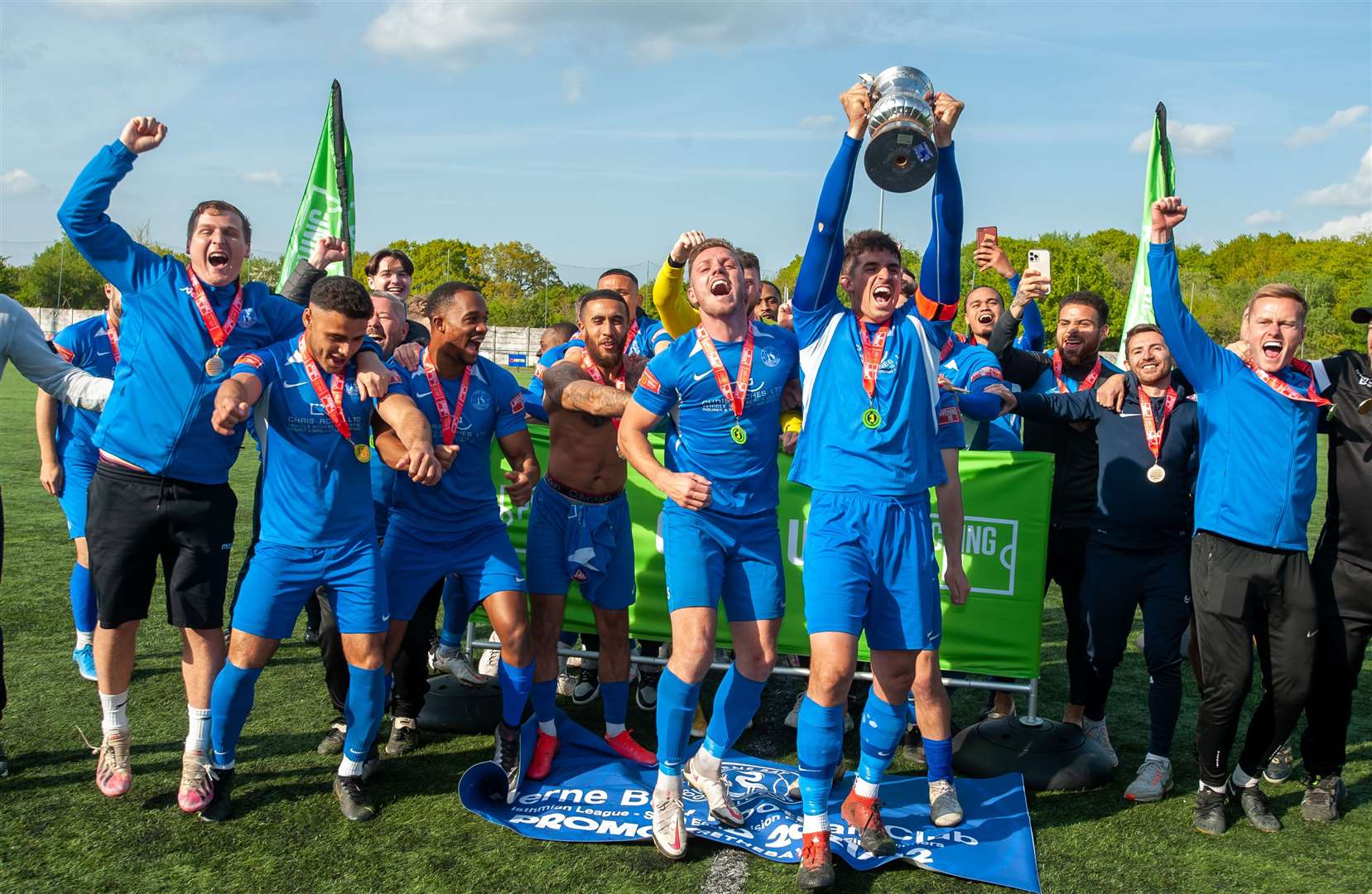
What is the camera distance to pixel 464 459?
521cm

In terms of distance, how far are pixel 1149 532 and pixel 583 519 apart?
273cm

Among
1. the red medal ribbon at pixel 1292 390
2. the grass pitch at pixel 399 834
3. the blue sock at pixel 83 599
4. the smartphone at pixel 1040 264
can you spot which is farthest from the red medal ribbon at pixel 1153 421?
the blue sock at pixel 83 599

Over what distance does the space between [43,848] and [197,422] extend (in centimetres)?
176

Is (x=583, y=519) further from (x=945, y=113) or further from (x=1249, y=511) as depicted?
(x=1249, y=511)

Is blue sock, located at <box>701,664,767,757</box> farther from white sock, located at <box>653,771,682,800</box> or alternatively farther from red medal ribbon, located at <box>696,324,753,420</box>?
red medal ribbon, located at <box>696,324,753,420</box>

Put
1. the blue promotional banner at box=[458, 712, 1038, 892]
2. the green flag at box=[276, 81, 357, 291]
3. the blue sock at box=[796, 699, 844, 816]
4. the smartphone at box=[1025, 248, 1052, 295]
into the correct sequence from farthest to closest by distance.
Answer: the green flag at box=[276, 81, 357, 291], the smartphone at box=[1025, 248, 1052, 295], the blue promotional banner at box=[458, 712, 1038, 892], the blue sock at box=[796, 699, 844, 816]

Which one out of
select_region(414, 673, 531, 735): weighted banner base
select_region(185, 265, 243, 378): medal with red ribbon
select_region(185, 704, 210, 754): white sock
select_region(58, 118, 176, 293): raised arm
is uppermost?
select_region(58, 118, 176, 293): raised arm

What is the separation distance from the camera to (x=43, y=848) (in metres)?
4.22

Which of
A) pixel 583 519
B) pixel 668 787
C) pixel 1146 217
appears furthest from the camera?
pixel 1146 217

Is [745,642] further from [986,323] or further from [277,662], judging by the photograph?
[277,662]

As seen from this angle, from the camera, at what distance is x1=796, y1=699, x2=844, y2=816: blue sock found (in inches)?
167

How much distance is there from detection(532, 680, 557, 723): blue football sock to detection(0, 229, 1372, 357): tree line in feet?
174

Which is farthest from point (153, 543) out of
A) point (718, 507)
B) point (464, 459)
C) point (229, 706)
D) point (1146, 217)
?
point (1146, 217)

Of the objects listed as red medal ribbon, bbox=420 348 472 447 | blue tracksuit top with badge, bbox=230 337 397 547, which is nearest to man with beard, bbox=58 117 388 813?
blue tracksuit top with badge, bbox=230 337 397 547
